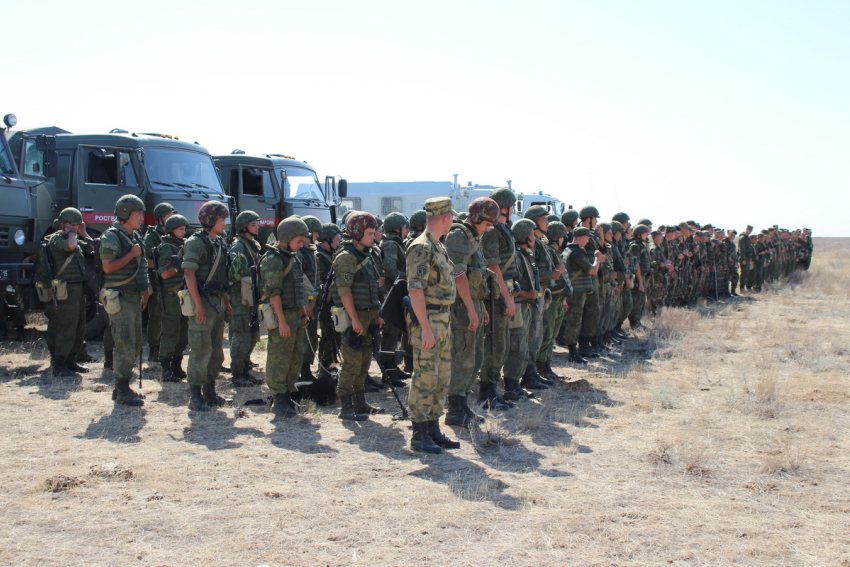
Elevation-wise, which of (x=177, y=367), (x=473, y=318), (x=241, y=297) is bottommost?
(x=177, y=367)

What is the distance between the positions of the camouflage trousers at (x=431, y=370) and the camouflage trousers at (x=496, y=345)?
4.00 feet

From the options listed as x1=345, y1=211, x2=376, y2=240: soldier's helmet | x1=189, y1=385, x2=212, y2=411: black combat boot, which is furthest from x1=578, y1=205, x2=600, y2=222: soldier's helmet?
x1=189, y1=385, x2=212, y2=411: black combat boot

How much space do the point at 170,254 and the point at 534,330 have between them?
12.6ft

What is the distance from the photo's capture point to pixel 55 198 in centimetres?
984

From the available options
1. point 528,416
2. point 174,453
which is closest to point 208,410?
point 174,453

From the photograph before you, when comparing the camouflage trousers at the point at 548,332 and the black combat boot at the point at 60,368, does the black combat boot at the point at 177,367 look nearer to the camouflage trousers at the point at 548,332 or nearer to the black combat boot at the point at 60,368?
the black combat boot at the point at 60,368

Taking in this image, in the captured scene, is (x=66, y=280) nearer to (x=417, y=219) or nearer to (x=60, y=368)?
(x=60, y=368)

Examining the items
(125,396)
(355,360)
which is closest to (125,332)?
(125,396)

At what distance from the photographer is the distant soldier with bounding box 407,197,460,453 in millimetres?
4758

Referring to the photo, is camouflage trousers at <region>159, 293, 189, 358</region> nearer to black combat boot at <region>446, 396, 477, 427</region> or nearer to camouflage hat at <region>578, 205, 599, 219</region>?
black combat boot at <region>446, 396, 477, 427</region>

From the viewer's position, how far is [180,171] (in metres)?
10.6

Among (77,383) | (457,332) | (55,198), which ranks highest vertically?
(55,198)

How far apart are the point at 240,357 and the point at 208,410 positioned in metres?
1.28

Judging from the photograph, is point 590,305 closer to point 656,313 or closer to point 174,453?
point 656,313
